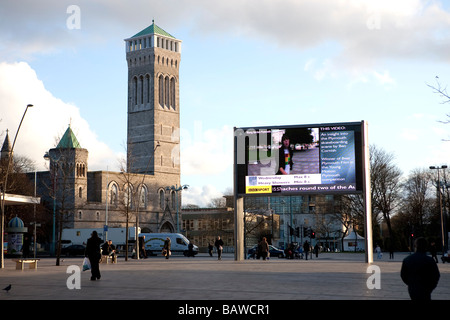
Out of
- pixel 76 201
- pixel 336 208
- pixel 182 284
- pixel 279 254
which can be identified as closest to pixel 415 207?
pixel 336 208

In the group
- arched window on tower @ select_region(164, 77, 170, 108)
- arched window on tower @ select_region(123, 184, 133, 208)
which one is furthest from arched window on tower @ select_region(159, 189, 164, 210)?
arched window on tower @ select_region(123, 184, 133, 208)

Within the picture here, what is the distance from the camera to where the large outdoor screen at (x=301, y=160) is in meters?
37.8

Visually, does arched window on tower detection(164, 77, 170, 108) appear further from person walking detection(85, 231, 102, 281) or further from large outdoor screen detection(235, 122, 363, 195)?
person walking detection(85, 231, 102, 281)

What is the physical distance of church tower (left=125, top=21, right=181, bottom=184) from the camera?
114312mm

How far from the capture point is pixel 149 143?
11388 cm

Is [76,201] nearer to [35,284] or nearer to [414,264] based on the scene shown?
[35,284]

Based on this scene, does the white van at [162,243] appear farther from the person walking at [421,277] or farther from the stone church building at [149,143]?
the person walking at [421,277]

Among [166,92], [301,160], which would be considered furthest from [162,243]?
[166,92]

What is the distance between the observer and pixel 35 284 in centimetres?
1900

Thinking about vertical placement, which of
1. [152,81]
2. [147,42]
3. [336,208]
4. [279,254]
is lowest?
[279,254]

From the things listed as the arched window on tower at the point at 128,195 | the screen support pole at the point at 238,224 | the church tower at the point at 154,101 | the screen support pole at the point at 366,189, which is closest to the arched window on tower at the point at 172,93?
the church tower at the point at 154,101

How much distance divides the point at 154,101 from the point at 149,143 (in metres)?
7.55

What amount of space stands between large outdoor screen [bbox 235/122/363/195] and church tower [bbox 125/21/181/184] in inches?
2927
